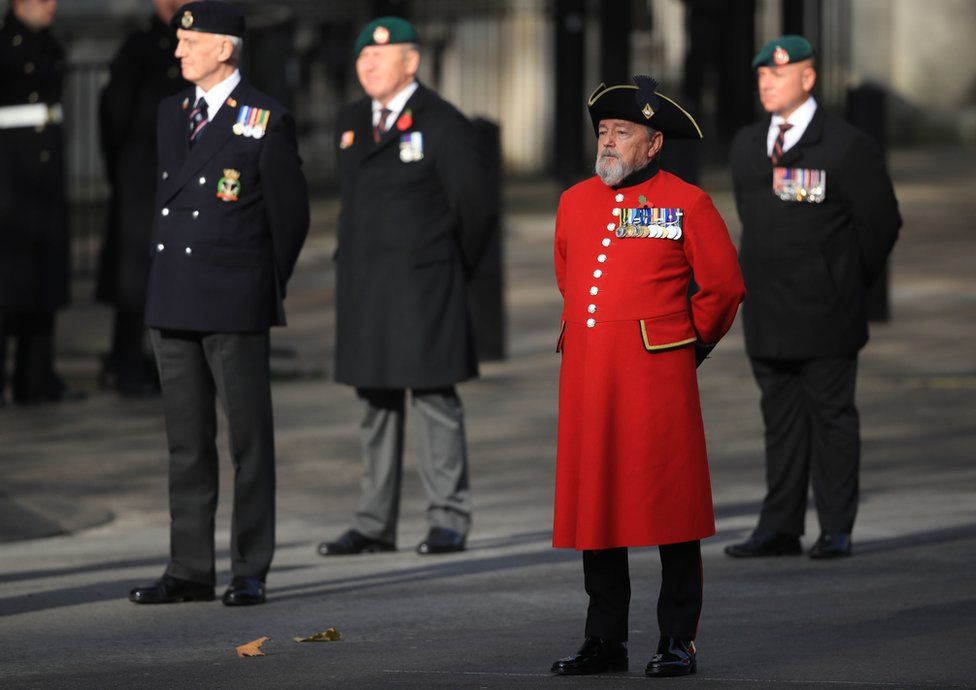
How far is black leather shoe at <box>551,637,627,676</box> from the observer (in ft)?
21.1

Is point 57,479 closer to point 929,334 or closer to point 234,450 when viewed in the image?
point 234,450

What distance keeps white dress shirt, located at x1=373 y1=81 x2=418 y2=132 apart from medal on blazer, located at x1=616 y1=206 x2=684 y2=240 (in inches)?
99.7

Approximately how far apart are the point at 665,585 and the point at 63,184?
→ 6917 millimetres

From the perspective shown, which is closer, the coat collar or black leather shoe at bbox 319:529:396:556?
the coat collar

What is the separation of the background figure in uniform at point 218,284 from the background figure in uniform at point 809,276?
1835mm

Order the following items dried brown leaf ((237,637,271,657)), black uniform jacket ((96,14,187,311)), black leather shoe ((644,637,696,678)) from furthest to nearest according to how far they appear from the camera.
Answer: black uniform jacket ((96,14,187,311))
dried brown leaf ((237,637,271,657))
black leather shoe ((644,637,696,678))

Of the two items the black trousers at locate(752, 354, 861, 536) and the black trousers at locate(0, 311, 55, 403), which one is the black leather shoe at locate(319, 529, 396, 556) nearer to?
the black trousers at locate(752, 354, 861, 536)

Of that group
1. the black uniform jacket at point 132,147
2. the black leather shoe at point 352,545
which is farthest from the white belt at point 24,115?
the black leather shoe at point 352,545

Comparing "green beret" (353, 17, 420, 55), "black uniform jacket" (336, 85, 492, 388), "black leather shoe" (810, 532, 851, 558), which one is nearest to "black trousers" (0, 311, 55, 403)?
"black uniform jacket" (336, 85, 492, 388)

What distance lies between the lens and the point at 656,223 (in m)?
6.45

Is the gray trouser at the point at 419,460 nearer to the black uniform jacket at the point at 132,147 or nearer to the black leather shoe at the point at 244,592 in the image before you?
the black leather shoe at the point at 244,592

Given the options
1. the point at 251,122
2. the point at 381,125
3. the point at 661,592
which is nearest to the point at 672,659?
the point at 661,592

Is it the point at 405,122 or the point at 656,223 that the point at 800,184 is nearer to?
the point at 405,122

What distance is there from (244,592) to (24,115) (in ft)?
17.5
